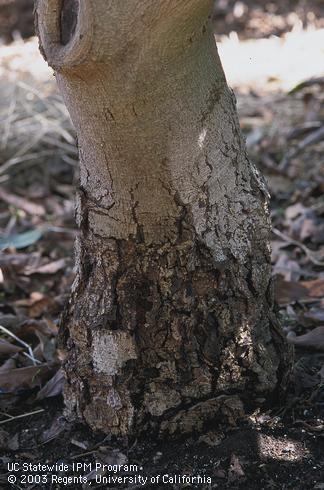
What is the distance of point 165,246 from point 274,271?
116 cm

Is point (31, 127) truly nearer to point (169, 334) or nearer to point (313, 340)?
point (313, 340)

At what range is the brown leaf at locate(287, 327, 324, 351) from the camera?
2.01m

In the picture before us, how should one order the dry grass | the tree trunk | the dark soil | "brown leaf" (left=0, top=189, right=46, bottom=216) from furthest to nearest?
the dry grass
"brown leaf" (left=0, top=189, right=46, bottom=216)
the dark soil
the tree trunk

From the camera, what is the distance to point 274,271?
2.68 metres

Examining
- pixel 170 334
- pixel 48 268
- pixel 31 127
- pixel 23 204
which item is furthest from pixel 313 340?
pixel 31 127

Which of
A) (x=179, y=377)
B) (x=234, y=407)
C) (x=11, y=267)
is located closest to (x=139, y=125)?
(x=179, y=377)

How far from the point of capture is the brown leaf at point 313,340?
2.01 m

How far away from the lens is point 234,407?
1701mm

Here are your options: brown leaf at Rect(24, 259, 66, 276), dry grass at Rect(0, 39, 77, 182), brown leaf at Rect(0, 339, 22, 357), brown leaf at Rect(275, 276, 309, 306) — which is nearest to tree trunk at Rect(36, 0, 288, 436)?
brown leaf at Rect(0, 339, 22, 357)

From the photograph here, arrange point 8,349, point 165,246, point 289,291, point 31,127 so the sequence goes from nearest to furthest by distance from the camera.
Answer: point 165,246, point 8,349, point 289,291, point 31,127

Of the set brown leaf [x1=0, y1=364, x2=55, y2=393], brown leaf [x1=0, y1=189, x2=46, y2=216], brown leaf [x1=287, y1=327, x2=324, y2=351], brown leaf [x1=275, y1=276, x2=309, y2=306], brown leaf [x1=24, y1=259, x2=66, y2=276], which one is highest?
brown leaf [x1=0, y1=189, x2=46, y2=216]

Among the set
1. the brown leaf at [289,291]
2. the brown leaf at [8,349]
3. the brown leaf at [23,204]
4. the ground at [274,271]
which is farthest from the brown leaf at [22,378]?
the brown leaf at [23,204]

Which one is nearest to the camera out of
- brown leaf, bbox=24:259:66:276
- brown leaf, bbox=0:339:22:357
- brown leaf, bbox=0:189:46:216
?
brown leaf, bbox=0:339:22:357

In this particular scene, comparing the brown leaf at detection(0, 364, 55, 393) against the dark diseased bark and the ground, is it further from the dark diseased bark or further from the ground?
the dark diseased bark
